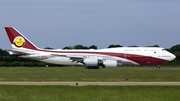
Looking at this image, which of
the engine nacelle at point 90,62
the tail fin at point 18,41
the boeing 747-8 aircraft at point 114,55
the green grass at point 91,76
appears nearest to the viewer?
the green grass at point 91,76

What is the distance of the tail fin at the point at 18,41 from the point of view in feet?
218

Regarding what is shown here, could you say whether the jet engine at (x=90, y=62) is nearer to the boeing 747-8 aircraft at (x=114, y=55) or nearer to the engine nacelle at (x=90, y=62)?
the engine nacelle at (x=90, y=62)

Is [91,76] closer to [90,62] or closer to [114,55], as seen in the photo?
[90,62]

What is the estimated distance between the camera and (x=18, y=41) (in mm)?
67125

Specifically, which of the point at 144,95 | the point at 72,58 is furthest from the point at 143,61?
the point at 144,95

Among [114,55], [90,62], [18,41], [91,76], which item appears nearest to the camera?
[91,76]

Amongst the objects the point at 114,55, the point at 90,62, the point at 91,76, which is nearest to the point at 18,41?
the point at 90,62

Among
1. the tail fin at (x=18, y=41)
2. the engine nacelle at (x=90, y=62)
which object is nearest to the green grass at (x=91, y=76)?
the engine nacelle at (x=90, y=62)

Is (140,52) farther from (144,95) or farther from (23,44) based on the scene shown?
(144,95)

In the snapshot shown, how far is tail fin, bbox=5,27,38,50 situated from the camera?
66.4 metres

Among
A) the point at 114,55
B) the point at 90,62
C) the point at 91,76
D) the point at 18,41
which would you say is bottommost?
the point at 91,76

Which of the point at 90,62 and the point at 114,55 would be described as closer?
the point at 90,62

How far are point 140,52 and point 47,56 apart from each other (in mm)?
21976

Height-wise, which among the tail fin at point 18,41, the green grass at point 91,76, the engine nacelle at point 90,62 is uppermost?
the tail fin at point 18,41
